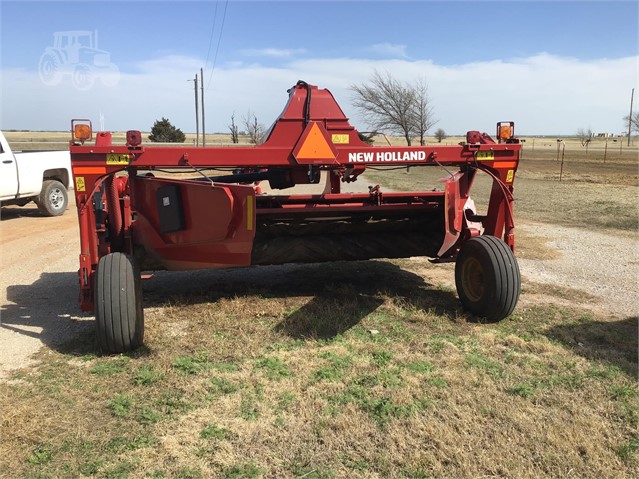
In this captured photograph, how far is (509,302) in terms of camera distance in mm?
4715

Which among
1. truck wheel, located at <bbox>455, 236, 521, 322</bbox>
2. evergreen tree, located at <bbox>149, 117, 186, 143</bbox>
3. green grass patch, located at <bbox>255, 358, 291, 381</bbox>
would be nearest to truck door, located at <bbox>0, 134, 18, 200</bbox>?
green grass patch, located at <bbox>255, 358, 291, 381</bbox>

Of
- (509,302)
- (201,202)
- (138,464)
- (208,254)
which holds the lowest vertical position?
(138,464)

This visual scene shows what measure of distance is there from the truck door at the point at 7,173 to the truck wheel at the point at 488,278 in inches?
393

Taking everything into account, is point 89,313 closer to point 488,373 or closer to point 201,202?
point 201,202

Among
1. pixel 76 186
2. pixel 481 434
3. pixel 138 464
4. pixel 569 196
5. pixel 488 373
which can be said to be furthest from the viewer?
pixel 569 196

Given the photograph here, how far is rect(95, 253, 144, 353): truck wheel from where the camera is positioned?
4000 millimetres

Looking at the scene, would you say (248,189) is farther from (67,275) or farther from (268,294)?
(67,275)

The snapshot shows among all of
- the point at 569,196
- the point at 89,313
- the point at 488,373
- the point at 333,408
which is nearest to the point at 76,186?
the point at 89,313

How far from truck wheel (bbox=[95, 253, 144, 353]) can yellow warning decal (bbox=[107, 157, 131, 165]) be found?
789 mm

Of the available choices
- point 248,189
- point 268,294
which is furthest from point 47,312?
point 248,189

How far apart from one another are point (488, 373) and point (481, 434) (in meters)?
0.87

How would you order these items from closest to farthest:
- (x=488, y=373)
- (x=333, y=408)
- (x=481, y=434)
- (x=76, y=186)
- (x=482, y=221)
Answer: (x=481, y=434), (x=333, y=408), (x=488, y=373), (x=76, y=186), (x=482, y=221)

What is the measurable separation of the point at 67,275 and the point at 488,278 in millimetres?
5267

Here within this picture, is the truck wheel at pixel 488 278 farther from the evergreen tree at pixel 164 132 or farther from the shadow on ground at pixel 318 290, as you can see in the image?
the evergreen tree at pixel 164 132
